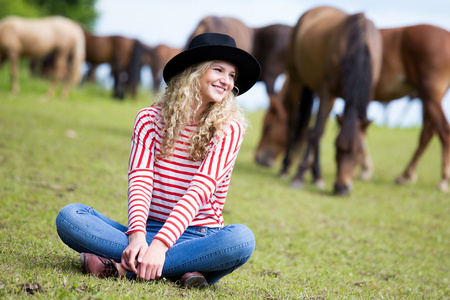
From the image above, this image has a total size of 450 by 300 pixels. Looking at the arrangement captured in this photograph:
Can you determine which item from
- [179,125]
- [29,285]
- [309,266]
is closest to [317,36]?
[309,266]

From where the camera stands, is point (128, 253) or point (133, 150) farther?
point (133, 150)

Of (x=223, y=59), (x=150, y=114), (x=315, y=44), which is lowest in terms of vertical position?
(x=315, y=44)

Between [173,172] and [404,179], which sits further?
[404,179]

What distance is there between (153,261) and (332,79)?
502 centimetres

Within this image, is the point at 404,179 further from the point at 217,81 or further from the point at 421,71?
the point at 217,81

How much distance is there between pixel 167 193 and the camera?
270 cm

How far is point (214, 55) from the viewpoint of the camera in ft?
8.82

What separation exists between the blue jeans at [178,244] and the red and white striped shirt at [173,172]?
147mm

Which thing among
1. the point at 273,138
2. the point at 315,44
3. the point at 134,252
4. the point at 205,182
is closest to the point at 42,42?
the point at 273,138

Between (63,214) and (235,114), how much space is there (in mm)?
1060

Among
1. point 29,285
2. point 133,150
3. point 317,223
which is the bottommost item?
point 317,223

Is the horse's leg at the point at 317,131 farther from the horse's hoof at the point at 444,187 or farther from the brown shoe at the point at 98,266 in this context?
the brown shoe at the point at 98,266

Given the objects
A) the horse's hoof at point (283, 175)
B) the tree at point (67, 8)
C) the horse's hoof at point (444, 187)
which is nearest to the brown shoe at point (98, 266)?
the horse's hoof at point (283, 175)

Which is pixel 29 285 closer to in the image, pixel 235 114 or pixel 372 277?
pixel 235 114
